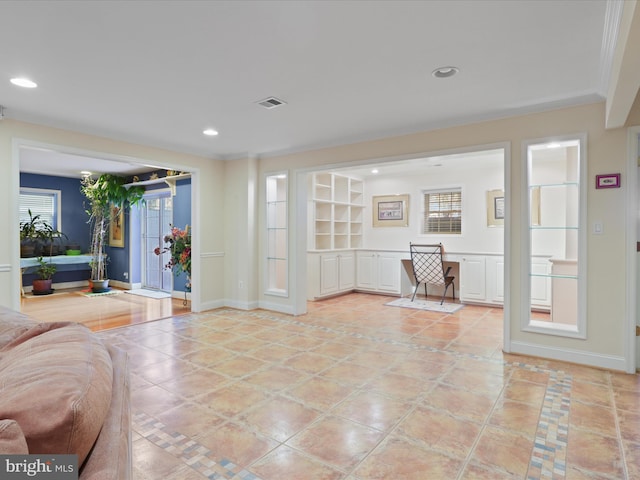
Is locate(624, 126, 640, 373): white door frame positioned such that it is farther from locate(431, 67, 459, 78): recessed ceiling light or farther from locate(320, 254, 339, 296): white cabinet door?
locate(320, 254, 339, 296): white cabinet door

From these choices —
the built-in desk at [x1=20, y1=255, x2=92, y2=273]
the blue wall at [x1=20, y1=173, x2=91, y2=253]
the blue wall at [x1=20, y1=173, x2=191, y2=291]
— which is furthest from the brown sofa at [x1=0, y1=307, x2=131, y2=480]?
the blue wall at [x1=20, y1=173, x2=91, y2=253]

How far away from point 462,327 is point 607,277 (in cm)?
183

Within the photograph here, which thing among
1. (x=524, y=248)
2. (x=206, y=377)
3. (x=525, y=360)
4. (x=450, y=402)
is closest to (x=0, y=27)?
(x=206, y=377)

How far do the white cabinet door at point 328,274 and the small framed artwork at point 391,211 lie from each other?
4.50ft

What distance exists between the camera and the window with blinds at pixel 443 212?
6.90 meters

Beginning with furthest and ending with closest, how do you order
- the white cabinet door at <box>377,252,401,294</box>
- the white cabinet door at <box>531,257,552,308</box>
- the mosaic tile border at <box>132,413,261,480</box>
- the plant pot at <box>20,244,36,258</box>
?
the plant pot at <box>20,244,36,258</box>
the white cabinet door at <box>377,252,401,294</box>
the white cabinet door at <box>531,257,552,308</box>
the mosaic tile border at <box>132,413,261,480</box>

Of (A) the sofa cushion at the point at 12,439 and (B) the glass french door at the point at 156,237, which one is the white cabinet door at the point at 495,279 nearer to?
(B) the glass french door at the point at 156,237

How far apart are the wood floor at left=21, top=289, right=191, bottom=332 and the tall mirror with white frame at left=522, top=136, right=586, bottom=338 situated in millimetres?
4767

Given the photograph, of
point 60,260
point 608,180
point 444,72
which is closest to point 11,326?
point 444,72

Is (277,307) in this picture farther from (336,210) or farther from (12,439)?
(12,439)

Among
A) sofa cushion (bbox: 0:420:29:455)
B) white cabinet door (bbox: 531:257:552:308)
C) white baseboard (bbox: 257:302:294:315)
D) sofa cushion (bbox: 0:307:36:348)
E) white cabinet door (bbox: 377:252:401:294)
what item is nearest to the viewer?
sofa cushion (bbox: 0:420:29:455)

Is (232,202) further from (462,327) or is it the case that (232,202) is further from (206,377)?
(462,327)

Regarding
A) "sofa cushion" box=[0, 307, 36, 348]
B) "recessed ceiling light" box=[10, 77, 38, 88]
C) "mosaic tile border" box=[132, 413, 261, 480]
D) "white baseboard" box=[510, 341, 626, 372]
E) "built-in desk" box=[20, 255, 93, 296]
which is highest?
"recessed ceiling light" box=[10, 77, 38, 88]

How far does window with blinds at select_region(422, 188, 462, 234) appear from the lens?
690 cm
